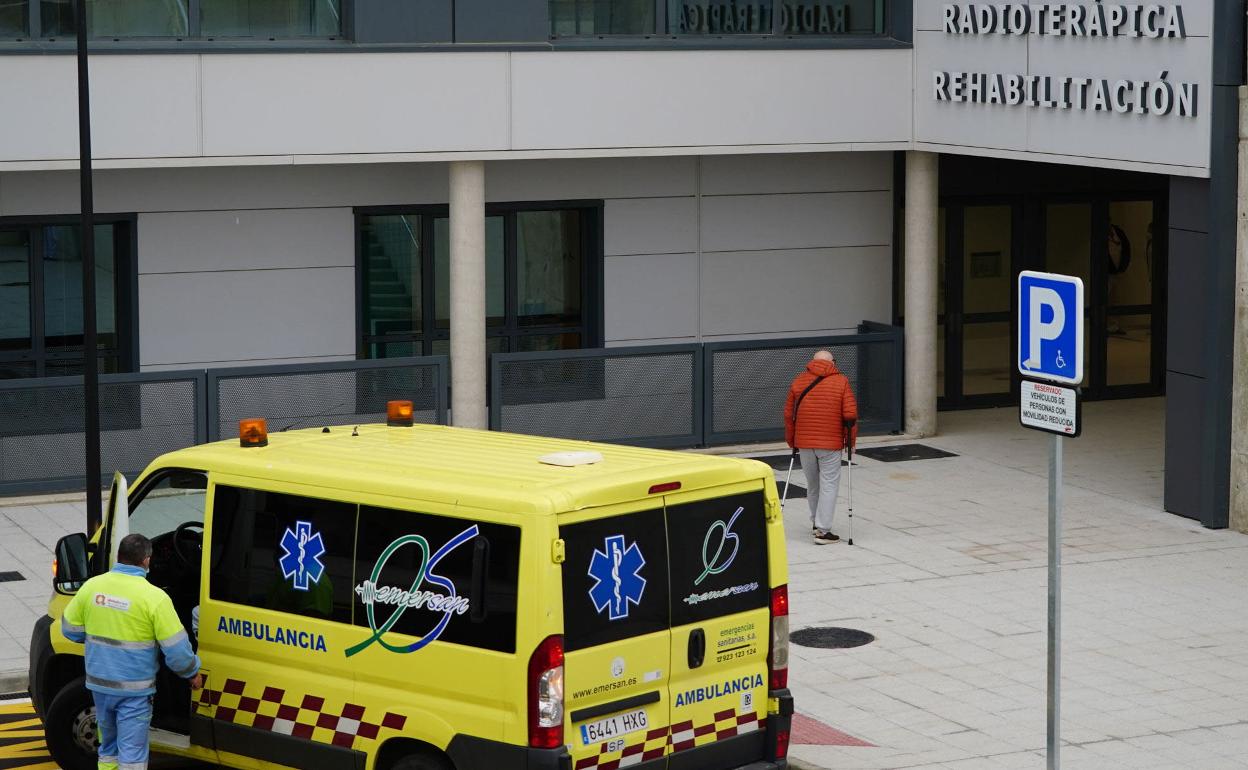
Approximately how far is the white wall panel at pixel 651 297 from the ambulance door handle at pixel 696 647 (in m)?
12.5

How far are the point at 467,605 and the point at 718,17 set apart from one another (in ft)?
42.0

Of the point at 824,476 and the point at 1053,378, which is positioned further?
the point at 824,476

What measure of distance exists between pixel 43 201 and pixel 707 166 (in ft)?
23.6

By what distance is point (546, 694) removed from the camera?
28.3ft

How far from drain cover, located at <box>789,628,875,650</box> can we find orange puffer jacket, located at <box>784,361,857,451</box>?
8.96 feet

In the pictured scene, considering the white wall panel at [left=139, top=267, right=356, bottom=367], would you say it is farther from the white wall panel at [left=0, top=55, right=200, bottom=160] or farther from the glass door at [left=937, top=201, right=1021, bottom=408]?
the glass door at [left=937, top=201, right=1021, bottom=408]

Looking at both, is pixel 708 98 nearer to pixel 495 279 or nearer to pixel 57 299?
pixel 495 279

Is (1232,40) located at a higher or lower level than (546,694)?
higher

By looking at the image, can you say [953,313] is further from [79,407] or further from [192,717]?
[192,717]

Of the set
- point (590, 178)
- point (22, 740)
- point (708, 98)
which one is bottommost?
point (22, 740)

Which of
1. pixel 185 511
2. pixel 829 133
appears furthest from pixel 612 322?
pixel 185 511

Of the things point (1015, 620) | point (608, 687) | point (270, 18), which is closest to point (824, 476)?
point (1015, 620)

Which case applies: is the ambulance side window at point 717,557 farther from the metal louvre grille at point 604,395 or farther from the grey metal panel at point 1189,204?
the metal louvre grille at point 604,395

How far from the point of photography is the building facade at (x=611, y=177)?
57.8 ft
